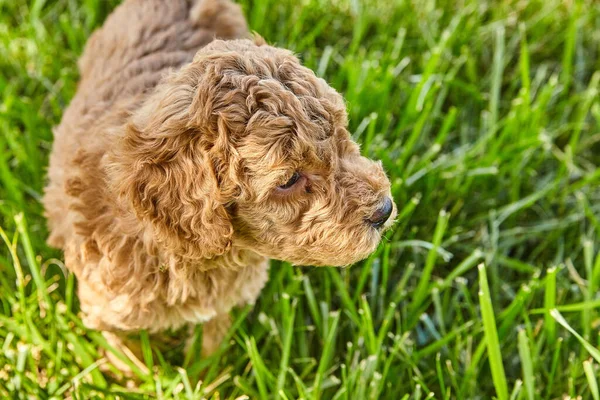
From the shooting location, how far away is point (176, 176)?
2242 mm

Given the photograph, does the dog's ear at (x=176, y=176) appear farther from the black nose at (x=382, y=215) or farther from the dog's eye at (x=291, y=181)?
the black nose at (x=382, y=215)

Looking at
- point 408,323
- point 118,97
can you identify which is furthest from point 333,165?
point 408,323

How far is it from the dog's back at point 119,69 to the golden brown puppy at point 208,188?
0.01 m

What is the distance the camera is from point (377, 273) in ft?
11.7

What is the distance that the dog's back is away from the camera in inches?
108

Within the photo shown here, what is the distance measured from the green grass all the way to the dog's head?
0.80 m

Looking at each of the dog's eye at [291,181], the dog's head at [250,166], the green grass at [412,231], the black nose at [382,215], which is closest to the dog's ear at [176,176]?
the dog's head at [250,166]

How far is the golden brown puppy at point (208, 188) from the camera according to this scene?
220cm

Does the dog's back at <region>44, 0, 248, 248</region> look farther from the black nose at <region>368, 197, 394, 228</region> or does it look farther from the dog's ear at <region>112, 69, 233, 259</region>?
the black nose at <region>368, 197, 394, 228</region>

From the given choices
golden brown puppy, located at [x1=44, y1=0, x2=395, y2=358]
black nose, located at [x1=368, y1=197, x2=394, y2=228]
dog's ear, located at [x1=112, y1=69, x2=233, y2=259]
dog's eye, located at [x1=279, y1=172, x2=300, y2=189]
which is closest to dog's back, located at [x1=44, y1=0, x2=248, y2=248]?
golden brown puppy, located at [x1=44, y1=0, x2=395, y2=358]

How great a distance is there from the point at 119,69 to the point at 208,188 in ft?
3.89

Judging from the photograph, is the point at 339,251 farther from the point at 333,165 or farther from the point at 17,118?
the point at 17,118

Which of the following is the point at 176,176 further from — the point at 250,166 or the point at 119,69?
the point at 119,69

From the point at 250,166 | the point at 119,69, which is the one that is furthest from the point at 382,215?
the point at 119,69
